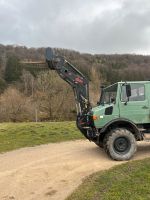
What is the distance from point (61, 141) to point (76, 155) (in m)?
4.77

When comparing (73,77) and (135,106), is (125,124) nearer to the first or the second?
(135,106)

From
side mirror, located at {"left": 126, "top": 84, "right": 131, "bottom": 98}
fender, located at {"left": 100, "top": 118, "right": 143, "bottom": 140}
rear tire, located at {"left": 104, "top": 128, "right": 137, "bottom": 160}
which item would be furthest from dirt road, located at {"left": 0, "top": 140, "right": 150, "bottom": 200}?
side mirror, located at {"left": 126, "top": 84, "right": 131, "bottom": 98}

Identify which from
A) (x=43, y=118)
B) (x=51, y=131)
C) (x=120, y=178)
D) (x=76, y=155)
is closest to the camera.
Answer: (x=120, y=178)

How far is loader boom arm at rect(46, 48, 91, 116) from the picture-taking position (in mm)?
14773

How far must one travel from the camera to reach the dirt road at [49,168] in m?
9.92

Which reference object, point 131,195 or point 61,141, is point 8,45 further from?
point 131,195

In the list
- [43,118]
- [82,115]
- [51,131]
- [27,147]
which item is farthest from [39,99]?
[82,115]

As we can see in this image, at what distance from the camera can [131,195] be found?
875 cm

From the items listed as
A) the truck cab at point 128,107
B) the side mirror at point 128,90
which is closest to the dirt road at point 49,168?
the truck cab at point 128,107

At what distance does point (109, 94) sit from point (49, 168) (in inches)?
138

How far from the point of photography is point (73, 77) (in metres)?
14.8

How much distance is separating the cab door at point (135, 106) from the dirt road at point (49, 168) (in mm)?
1279

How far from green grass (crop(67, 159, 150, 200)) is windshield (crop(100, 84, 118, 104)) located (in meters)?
2.91

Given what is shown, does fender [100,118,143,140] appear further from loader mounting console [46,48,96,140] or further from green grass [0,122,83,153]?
green grass [0,122,83,153]
